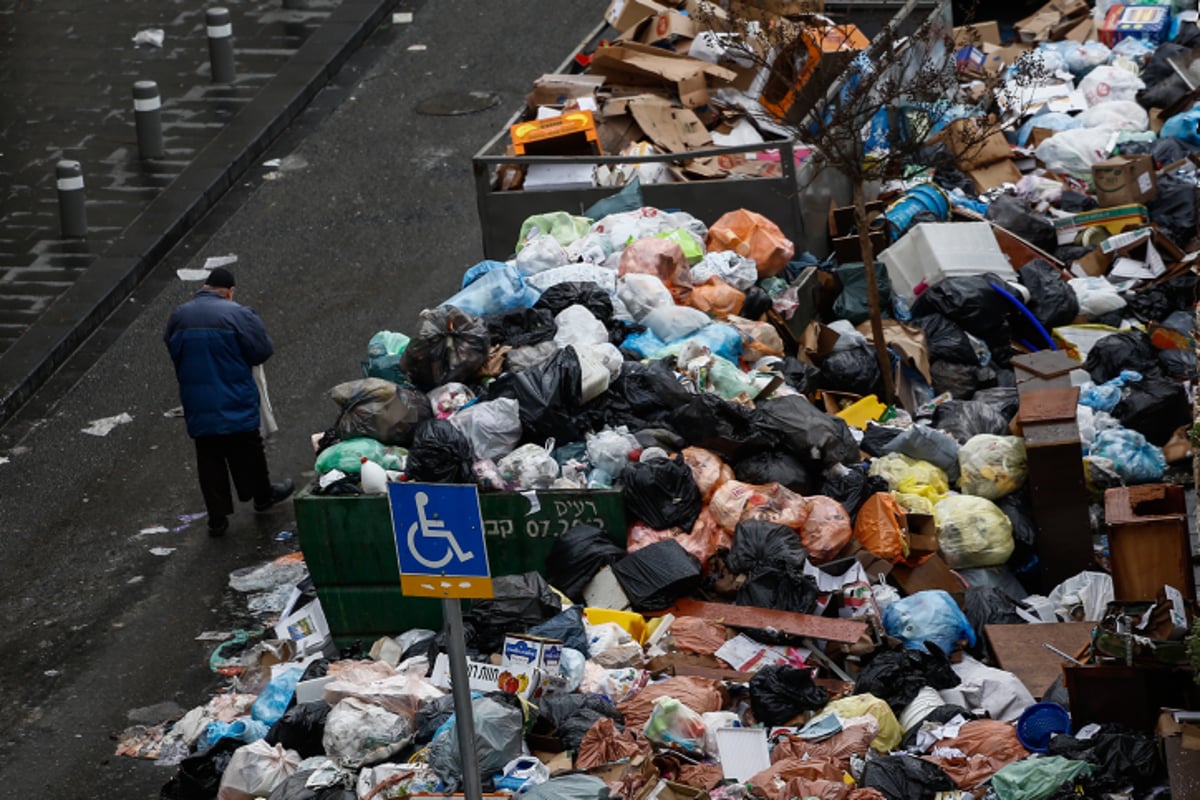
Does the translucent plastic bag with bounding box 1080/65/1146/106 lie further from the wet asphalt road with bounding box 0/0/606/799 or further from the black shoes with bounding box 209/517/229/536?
the black shoes with bounding box 209/517/229/536

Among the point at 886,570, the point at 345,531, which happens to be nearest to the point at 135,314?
the point at 345,531

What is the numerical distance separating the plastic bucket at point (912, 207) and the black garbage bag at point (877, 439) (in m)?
2.85

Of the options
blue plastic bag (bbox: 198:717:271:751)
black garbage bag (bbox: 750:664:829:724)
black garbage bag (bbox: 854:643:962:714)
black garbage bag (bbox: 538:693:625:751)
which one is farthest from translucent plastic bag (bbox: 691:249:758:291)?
blue plastic bag (bbox: 198:717:271:751)

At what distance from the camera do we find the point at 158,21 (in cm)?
1764

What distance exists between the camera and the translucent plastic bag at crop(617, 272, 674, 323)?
10.6m

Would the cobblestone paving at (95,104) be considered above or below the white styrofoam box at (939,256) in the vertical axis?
above

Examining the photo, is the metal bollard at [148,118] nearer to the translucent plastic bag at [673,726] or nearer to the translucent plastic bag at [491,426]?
the translucent plastic bag at [491,426]

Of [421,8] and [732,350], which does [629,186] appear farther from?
[421,8]

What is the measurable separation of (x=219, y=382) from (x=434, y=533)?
479 cm

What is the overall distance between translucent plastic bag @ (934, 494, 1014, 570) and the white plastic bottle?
9.39ft

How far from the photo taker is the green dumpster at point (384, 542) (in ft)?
28.8

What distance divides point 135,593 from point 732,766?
4081 mm

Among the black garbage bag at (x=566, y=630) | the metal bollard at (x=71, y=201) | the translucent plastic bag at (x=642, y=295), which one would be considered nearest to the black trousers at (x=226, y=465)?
the translucent plastic bag at (x=642, y=295)

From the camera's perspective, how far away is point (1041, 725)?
7.45 metres
